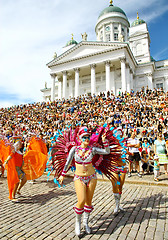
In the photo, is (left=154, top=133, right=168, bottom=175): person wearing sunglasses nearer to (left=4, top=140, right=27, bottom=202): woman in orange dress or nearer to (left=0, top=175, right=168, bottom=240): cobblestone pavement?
(left=0, top=175, right=168, bottom=240): cobblestone pavement

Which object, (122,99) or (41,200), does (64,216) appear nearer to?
(41,200)

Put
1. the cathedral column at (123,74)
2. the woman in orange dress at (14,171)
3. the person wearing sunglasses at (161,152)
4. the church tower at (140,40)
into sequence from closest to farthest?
the woman in orange dress at (14,171) → the person wearing sunglasses at (161,152) → the cathedral column at (123,74) → the church tower at (140,40)

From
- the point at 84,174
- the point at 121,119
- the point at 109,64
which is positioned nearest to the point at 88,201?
the point at 84,174

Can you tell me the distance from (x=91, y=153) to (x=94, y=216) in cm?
171

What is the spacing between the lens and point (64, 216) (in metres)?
3.99

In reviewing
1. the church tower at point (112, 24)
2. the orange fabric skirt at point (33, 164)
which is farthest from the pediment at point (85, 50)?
the orange fabric skirt at point (33, 164)

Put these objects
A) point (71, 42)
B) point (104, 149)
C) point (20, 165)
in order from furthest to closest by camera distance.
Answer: point (71, 42), point (20, 165), point (104, 149)

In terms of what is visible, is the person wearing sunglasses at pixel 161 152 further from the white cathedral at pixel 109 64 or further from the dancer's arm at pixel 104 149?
the white cathedral at pixel 109 64

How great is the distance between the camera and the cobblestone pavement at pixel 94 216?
3.22 meters

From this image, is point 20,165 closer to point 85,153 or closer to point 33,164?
point 33,164

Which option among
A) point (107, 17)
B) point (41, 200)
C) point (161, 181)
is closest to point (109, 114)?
point (161, 181)

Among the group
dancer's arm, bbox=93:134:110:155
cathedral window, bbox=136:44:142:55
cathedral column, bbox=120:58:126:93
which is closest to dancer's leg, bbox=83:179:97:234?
dancer's arm, bbox=93:134:110:155

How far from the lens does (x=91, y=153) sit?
133 inches

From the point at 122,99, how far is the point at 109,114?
4978mm
